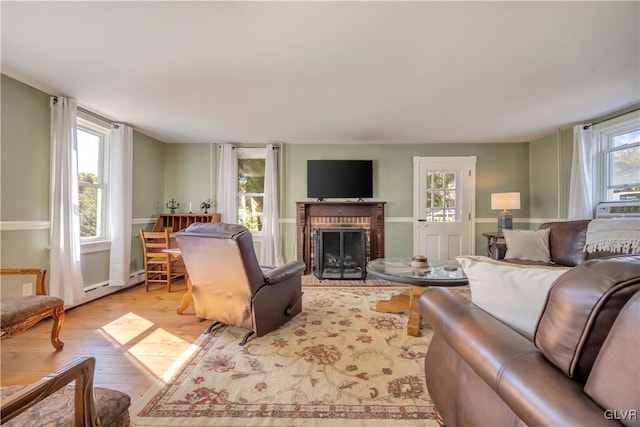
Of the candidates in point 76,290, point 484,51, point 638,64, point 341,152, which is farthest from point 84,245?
point 638,64

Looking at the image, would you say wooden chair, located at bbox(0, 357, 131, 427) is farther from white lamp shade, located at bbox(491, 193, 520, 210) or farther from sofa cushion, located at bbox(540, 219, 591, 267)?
white lamp shade, located at bbox(491, 193, 520, 210)

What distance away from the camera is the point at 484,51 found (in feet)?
6.66

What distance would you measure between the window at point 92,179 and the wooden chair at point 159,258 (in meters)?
0.53

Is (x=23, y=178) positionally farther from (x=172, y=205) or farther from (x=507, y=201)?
(x=507, y=201)

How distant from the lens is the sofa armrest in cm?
57

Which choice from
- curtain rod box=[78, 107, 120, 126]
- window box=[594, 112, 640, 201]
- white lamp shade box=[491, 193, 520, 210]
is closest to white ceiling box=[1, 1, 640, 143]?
curtain rod box=[78, 107, 120, 126]

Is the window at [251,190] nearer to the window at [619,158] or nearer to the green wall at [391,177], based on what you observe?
the green wall at [391,177]

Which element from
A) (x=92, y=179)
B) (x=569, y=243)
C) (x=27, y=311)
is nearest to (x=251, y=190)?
(x=92, y=179)

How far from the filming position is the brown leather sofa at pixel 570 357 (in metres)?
0.54

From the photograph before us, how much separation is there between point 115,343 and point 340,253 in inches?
113

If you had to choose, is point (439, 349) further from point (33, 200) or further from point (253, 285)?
point (33, 200)

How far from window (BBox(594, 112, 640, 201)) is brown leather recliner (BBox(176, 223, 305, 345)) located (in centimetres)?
414

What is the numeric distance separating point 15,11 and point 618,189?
19.3ft

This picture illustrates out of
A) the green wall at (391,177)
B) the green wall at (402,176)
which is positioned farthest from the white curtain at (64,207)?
the green wall at (402,176)
